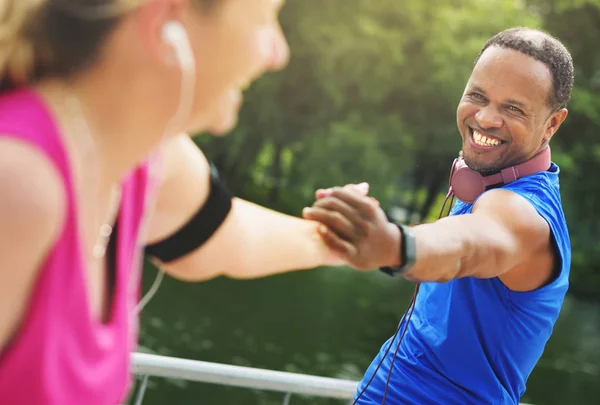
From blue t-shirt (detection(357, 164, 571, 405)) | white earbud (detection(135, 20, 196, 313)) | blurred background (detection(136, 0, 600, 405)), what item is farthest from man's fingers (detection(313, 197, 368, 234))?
blurred background (detection(136, 0, 600, 405))

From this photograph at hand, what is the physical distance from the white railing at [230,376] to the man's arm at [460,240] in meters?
0.85

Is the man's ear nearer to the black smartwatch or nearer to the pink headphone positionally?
the pink headphone

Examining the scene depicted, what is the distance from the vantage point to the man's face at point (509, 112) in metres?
2.26

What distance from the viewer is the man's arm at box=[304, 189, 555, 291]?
1367 millimetres

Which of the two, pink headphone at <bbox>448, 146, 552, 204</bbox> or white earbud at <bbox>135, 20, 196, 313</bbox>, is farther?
pink headphone at <bbox>448, 146, 552, 204</bbox>

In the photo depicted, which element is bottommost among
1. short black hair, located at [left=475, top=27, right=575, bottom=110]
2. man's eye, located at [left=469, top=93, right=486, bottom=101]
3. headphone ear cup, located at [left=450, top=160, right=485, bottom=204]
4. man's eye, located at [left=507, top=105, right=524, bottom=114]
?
headphone ear cup, located at [left=450, top=160, right=485, bottom=204]

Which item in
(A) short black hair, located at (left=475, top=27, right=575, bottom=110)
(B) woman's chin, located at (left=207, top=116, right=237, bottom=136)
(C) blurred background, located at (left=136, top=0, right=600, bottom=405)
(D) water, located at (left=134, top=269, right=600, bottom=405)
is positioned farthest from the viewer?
(C) blurred background, located at (left=136, top=0, right=600, bottom=405)

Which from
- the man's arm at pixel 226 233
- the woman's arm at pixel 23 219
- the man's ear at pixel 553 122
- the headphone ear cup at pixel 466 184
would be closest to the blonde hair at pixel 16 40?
the woman's arm at pixel 23 219

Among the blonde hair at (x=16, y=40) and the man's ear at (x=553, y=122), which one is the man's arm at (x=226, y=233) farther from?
the man's ear at (x=553, y=122)

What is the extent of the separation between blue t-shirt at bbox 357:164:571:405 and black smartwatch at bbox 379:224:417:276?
0.71 m

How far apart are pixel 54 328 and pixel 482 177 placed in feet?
5.30

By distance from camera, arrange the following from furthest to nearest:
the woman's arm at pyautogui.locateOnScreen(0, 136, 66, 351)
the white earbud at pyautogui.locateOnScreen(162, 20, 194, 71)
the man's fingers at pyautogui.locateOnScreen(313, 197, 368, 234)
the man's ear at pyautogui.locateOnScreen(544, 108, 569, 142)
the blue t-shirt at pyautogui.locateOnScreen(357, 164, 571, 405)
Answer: the man's ear at pyautogui.locateOnScreen(544, 108, 569, 142) < the blue t-shirt at pyautogui.locateOnScreen(357, 164, 571, 405) < the man's fingers at pyautogui.locateOnScreen(313, 197, 368, 234) < the white earbud at pyautogui.locateOnScreen(162, 20, 194, 71) < the woman's arm at pyautogui.locateOnScreen(0, 136, 66, 351)

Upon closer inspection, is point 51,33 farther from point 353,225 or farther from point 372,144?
point 372,144

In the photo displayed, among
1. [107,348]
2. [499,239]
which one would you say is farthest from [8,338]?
[499,239]
